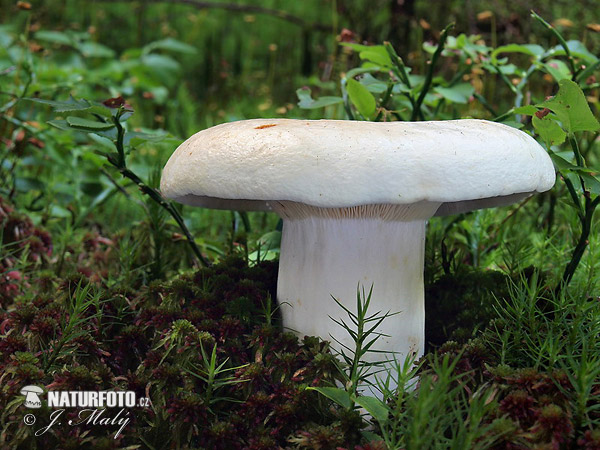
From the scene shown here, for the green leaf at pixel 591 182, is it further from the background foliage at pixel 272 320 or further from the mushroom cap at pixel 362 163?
the mushroom cap at pixel 362 163

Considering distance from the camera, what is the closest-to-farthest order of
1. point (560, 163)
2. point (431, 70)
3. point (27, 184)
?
point (560, 163) → point (431, 70) → point (27, 184)

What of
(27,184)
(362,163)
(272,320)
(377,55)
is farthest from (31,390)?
(27,184)

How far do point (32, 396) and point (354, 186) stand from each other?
88 centimetres

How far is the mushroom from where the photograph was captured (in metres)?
1.28

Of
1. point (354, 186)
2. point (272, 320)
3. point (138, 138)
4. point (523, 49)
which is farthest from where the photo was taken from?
point (523, 49)

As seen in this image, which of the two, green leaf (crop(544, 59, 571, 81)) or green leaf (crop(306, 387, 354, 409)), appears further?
green leaf (crop(544, 59, 571, 81))

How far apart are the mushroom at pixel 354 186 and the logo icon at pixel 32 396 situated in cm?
57

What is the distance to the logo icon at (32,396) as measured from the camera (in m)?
1.32

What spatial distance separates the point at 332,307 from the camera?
156 centimetres

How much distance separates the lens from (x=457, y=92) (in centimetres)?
226

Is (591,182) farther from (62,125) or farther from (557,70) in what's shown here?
(62,125)

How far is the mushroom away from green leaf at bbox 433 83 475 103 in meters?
0.58

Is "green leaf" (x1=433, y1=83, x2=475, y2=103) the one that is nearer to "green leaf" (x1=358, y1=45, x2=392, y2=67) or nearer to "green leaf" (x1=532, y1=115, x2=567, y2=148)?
"green leaf" (x1=358, y1=45, x2=392, y2=67)

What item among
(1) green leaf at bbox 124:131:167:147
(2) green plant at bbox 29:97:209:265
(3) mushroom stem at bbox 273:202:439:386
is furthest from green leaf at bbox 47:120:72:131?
(3) mushroom stem at bbox 273:202:439:386
